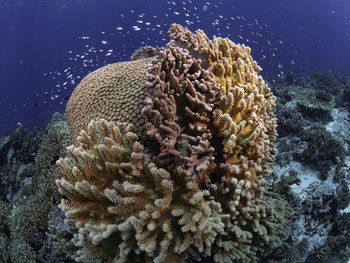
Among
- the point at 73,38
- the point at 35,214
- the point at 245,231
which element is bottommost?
the point at 73,38

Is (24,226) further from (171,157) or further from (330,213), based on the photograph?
(330,213)

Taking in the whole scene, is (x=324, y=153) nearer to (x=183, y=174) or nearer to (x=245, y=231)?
(x=245, y=231)

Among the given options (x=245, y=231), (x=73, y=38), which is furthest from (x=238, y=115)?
(x=73, y=38)

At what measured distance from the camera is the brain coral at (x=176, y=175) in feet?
8.42

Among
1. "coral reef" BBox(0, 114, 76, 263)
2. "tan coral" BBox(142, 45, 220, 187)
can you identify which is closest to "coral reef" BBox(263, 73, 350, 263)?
"tan coral" BBox(142, 45, 220, 187)

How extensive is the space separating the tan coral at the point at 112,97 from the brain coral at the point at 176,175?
0.08 ft

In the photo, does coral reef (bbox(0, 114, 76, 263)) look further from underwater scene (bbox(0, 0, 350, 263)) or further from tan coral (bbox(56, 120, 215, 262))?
tan coral (bbox(56, 120, 215, 262))

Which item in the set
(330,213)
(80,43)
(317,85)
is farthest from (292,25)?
(330,213)

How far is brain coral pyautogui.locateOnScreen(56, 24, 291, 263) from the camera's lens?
8.42ft

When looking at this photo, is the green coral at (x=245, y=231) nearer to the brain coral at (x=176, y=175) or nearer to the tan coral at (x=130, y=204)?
the brain coral at (x=176, y=175)

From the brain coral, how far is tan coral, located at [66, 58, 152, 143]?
0.02 meters

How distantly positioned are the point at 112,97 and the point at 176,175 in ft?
5.87

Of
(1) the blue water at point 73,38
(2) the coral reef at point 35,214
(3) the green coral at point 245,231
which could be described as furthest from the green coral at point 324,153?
(1) the blue water at point 73,38

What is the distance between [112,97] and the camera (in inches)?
148
